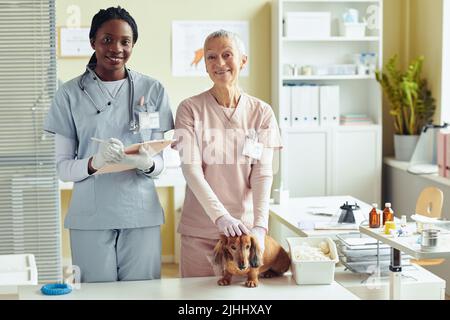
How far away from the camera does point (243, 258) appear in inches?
96.3

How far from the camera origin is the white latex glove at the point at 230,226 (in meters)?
2.45

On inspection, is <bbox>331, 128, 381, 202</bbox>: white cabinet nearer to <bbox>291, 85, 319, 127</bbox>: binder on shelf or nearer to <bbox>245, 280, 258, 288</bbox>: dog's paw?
<bbox>291, 85, 319, 127</bbox>: binder on shelf

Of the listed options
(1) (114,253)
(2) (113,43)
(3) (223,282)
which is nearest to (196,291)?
(3) (223,282)

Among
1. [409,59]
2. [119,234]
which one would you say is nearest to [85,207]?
[119,234]

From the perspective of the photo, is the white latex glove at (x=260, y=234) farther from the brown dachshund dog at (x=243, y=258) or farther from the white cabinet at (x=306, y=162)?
the white cabinet at (x=306, y=162)

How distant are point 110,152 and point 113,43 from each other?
0.39 m

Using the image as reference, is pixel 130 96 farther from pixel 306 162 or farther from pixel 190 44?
pixel 306 162

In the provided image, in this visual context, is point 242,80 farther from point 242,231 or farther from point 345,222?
point 242,231

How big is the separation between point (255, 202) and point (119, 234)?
0.49 metres

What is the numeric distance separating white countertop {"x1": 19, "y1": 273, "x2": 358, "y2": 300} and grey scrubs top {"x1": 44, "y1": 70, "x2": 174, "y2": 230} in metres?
0.22

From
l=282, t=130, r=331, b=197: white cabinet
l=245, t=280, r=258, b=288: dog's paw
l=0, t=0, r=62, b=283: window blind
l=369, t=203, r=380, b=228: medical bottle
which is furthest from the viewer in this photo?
l=282, t=130, r=331, b=197: white cabinet

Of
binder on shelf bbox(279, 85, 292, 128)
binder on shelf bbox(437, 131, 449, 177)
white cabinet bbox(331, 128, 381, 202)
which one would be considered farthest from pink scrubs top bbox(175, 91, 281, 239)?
white cabinet bbox(331, 128, 381, 202)

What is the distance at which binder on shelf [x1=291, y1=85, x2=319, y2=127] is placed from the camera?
5.64 m

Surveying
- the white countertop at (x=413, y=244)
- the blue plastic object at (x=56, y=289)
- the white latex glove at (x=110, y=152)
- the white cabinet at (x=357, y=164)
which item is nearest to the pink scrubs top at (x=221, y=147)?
the white latex glove at (x=110, y=152)
